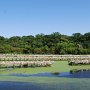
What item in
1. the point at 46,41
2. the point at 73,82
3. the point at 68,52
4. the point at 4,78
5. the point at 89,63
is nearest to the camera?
the point at 73,82

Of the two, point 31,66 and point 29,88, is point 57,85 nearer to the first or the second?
point 29,88

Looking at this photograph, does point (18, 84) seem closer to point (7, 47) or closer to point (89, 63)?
point (89, 63)

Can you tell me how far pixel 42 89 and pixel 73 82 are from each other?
11.9ft

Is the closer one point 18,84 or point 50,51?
point 18,84

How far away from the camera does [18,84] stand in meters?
21.8

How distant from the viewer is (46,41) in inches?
3620

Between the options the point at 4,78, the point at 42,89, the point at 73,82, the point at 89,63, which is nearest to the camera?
the point at 42,89

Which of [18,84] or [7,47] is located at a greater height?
[7,47]

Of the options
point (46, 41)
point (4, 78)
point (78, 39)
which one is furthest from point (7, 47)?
point (4, 78)

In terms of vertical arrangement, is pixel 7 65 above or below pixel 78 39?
below

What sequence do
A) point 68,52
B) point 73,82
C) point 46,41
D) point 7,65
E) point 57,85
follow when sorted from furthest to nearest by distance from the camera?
point 46,41
point 68,52
point 7,65
point 73,82
point 57,85

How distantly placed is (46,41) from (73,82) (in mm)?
69365

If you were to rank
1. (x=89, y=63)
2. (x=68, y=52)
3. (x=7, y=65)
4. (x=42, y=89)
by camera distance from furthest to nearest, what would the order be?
(x=68, y=52) → (x=89, y=63) → (x=7, y=65) → (x=42, y=89)

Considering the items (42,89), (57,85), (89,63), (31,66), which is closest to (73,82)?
(57,85)
